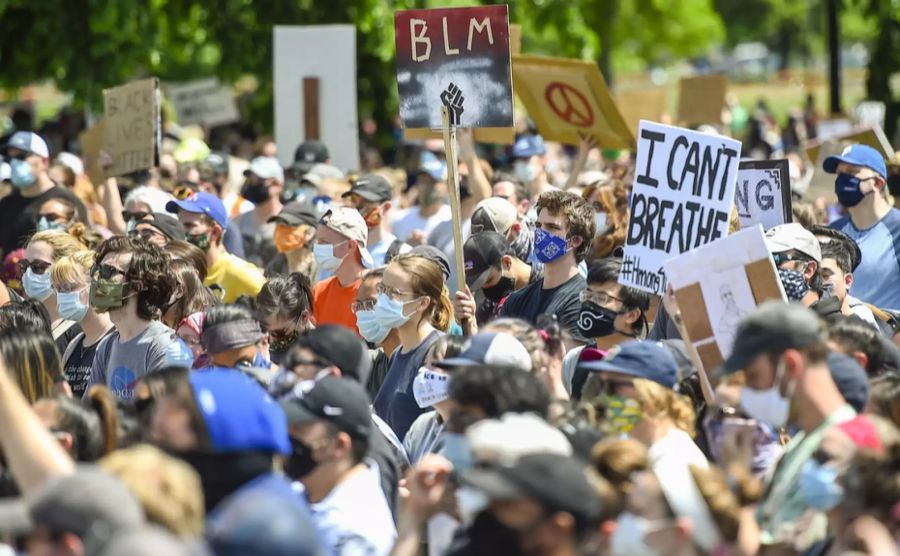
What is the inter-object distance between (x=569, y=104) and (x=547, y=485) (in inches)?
327

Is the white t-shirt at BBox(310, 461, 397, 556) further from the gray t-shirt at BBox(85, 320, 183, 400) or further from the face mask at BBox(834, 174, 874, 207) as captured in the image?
the face mask at BBox(834, 174, 874, 207)

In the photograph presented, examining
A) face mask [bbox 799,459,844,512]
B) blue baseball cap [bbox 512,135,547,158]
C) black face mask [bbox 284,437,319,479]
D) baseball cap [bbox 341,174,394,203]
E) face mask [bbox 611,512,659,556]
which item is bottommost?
blue baseball cap [bbox 512,135,547,158]

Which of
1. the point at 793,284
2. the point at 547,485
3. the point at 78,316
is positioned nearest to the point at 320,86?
the point at 78,316

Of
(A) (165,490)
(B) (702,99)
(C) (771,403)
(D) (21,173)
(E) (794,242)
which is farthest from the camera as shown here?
(B) (702,99)

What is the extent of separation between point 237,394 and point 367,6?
542 inches

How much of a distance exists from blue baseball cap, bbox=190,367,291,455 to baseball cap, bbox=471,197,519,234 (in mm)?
4657

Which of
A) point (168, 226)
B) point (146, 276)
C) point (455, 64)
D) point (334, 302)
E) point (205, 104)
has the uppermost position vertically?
point (455, 64)

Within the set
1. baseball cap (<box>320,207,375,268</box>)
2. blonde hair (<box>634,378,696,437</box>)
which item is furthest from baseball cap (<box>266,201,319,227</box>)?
blonde hair (<box>634,378,696,437</box>)

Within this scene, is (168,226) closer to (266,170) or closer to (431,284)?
(431,284)

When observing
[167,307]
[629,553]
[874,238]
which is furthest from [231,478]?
[874,238]

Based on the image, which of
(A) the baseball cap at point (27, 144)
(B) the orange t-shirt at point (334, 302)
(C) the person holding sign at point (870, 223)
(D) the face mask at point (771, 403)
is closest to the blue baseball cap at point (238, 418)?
(D) the face mask at point (771, 403)

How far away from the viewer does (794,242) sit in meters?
7.39

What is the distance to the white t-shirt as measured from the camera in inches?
196

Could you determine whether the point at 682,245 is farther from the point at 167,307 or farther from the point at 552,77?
the point at 552,77
